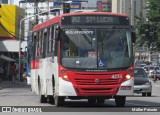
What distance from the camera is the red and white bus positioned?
2214 cm

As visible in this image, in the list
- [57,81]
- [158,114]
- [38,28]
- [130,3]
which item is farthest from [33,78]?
[130,3]

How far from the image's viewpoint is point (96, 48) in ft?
73.6

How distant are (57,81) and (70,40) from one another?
4.99 ft

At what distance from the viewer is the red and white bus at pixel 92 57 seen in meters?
22.1

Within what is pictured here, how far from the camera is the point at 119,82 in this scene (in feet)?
73.2

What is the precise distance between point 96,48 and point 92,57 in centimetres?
39

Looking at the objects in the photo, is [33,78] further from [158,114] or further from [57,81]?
[158,114]

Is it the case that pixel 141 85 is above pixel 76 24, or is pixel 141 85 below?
below

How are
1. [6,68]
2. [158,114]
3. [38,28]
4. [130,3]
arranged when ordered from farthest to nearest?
1. [130,3]
2. [6,68]
3. [38,28]
4. [158,114]

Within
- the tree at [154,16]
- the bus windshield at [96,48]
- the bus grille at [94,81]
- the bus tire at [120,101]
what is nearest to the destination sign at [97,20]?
the bus windshield at [96,48]

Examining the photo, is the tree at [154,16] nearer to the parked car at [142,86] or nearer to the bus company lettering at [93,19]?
the parked car at [142,86]

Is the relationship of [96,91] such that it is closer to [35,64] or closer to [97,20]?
[97,20]

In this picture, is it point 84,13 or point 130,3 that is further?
point 130,3

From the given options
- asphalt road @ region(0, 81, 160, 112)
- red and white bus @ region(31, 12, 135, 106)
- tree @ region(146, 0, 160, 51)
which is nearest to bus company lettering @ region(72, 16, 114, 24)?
red and white bus @ region(31, 12, 135, 106)
